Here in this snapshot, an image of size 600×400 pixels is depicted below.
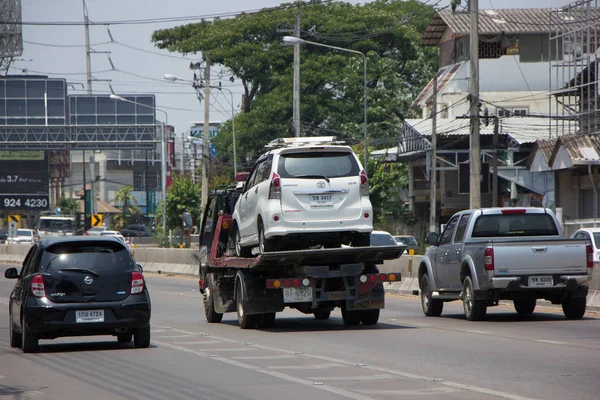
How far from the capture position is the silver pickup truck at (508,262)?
1830 cm

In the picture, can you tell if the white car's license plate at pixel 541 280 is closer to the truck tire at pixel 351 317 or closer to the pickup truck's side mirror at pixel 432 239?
the pickup truck's side mirror at pixel 432 239

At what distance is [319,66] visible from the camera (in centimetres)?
7131

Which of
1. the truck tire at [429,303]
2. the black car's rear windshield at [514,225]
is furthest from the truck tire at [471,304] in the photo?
the truck tire at [429,303]

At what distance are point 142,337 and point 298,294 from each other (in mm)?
3365

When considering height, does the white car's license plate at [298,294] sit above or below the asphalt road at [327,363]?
→ above

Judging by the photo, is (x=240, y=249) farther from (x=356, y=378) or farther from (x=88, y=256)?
(x=356, y=378)

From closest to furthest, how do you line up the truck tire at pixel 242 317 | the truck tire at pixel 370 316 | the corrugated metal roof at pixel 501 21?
the truck tire at pixel 242 317 → the truck tire at pixel 370 316 → the corrugated metal roof at pixel 501 21

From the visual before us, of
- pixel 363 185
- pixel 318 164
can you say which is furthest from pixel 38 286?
pixel 363 185

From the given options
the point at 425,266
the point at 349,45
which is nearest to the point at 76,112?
the point at 349,45

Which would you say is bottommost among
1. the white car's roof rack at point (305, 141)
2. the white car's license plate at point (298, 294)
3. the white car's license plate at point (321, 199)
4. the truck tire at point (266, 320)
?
the truck tire at point (266, 320)

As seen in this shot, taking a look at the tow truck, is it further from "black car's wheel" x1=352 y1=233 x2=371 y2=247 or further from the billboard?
the billboard

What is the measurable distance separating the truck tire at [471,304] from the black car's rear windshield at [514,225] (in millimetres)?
957

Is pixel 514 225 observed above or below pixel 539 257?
above

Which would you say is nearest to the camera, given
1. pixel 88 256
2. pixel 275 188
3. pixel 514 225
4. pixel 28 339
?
pixel 28 339
